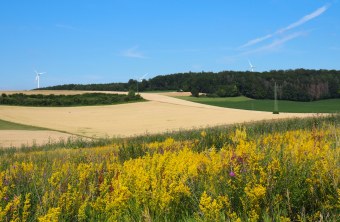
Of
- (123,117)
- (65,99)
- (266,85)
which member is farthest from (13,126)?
(266,85)

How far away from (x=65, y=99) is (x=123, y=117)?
22.5 meters

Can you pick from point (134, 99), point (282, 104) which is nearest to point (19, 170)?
point (134, 99)

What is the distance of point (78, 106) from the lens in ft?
279

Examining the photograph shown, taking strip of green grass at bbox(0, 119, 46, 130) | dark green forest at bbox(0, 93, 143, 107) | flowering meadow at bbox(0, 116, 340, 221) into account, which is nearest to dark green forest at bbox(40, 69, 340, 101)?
dark green forest at bbox(0, 93, 143, 107)

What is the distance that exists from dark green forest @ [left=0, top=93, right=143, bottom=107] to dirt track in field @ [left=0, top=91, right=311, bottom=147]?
465 centimetres

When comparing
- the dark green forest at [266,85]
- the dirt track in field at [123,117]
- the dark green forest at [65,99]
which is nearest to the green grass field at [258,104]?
the dark green forest at [266,85]

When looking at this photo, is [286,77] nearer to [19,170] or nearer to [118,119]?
[118,119]

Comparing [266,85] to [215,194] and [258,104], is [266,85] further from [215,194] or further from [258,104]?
[215,194]

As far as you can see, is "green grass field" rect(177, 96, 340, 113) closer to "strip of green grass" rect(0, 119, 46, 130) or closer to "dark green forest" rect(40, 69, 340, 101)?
"dark green forest" rect(40, 69, 340, 101)

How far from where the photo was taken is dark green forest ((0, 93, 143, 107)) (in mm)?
83188

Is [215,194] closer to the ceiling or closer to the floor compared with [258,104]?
closer to the ceiling

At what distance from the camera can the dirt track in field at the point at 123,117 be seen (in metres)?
57.2

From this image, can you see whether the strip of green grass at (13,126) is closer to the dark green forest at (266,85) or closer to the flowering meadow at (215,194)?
the flowering meadow at (215,194)

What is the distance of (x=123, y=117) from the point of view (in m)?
70.1
